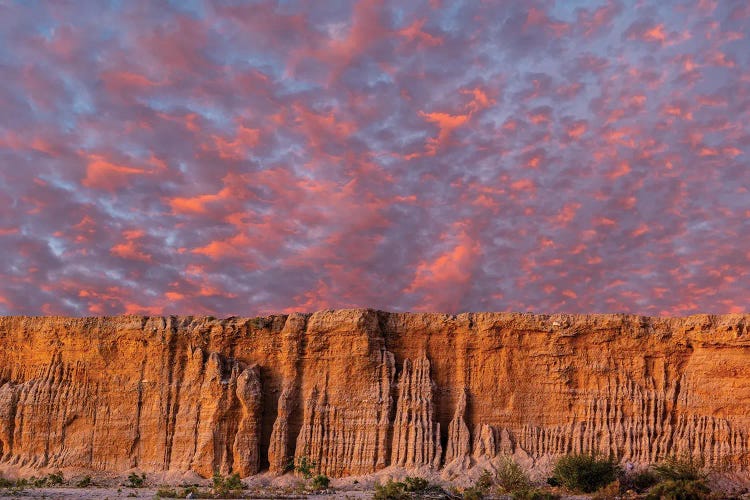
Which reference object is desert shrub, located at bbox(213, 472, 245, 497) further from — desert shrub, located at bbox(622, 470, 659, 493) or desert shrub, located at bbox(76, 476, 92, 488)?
desert shrub, located at bbox(622, 470, 659, 493)

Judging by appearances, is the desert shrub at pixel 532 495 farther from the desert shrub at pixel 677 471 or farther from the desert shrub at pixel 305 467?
the desert shrub at pixel 305 467

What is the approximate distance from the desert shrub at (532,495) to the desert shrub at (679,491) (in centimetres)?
339

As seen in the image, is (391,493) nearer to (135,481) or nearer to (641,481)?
(641,481)

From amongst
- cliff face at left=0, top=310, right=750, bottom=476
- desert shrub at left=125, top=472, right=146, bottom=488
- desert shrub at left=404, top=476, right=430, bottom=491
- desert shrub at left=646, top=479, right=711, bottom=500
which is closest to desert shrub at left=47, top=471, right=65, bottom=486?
cliff face at left=0, top=310, right=750, bottom=476

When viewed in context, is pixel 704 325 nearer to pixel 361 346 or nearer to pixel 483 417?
pixel 483 417

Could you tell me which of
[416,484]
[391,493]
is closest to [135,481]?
[416,484]

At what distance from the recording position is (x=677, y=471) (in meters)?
29.5

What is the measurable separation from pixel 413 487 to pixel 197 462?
11.2 meters

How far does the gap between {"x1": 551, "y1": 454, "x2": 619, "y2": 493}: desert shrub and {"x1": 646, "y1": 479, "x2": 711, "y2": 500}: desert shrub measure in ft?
7.17

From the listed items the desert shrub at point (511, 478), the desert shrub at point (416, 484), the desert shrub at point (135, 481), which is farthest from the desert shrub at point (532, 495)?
the desert shrub at point (135, 481)

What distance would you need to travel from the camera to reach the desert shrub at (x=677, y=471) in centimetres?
2925

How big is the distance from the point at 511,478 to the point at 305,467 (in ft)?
31.2

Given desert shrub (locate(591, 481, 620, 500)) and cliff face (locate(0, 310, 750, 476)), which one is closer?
desert shrub (locate(591, 481, 620, 500))

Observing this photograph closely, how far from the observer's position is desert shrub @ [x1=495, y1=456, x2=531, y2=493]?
1207 inches
